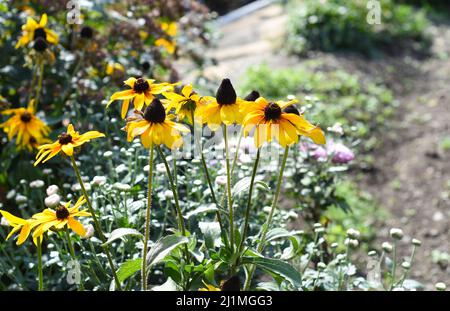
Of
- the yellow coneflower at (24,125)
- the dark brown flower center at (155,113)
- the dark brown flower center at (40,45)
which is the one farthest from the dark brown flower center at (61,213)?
the dark brown flower center at (40,45)

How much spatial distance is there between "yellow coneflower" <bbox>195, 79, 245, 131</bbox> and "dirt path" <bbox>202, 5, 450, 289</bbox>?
2.01m

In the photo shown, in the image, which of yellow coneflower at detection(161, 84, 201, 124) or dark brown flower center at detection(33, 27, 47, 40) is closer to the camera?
yellow coneflower at detection(161, 84, 201, 124)

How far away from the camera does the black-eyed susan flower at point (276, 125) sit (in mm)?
1542

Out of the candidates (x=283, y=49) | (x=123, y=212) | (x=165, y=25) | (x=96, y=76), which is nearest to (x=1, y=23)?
(x=96, y=76)

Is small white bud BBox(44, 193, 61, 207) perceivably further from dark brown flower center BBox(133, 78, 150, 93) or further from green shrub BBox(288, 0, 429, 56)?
green shrub BBox(288, 0, 429, 56)

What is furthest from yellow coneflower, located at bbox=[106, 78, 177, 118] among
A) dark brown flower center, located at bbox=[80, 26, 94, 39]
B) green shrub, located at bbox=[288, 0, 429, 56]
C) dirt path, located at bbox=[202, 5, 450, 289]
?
green shrub, located at bbox=[288, 0, 429, 56]

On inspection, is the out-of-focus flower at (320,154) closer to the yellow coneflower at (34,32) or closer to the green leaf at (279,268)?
the green leaf at (279,268)

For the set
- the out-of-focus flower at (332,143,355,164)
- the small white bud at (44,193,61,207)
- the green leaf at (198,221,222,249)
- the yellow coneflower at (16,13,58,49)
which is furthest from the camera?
the yellow coneflower at (16,13,58,49)

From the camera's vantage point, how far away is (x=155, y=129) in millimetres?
1506

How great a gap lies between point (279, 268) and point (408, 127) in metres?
3.35

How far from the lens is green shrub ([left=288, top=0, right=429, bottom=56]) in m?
5.77

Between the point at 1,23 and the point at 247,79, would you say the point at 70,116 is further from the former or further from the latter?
the point at 247,79

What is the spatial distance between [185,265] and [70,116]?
1274 millimetres

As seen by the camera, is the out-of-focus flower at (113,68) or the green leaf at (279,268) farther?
the out-of-focus flower at (113,68)
